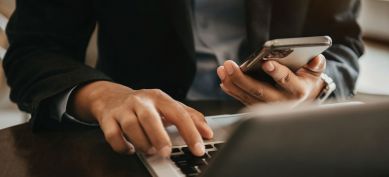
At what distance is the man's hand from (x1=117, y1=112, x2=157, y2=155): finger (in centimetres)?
16

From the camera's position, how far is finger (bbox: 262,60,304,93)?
1.98 ft

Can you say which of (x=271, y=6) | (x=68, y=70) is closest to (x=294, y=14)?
(x=271, y=6)

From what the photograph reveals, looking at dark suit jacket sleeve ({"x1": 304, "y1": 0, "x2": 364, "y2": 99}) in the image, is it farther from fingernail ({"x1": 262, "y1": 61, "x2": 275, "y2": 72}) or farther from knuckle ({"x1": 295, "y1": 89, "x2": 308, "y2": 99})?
fingernail ({"x1": 262, "y1": 61, "x2": 275, "y2": 72})

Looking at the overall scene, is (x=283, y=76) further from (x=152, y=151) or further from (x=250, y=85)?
(x=152, y=151)

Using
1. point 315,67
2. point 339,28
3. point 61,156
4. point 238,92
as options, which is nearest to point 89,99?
point 61,156

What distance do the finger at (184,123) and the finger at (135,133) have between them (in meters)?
0.04

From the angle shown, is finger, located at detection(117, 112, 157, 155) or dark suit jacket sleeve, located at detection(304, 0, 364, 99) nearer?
finger, located at detection(117, 112, 157, 155)

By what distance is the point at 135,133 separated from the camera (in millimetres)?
542

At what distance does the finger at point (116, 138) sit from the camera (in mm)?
558

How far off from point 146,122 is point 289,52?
0.19 meters

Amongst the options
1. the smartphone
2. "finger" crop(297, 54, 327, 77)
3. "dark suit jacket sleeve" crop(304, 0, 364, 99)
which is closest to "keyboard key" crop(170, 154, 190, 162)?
the smartphone

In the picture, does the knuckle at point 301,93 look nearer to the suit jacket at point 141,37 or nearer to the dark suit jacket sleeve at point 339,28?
the suit jacket at point 141,37

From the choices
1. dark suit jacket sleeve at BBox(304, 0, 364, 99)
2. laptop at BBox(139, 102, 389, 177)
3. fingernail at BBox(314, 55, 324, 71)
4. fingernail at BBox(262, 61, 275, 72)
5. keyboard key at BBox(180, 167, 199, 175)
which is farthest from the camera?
dark suit jacket sleeve at BBox(304, 0, 364, 99)

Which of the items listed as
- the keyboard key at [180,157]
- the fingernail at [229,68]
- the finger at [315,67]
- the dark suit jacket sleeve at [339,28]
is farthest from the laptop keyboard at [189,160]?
the dark suit jacket sleeve at [339,28]
